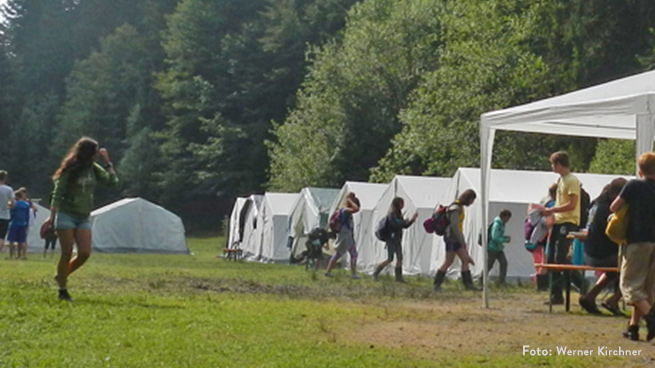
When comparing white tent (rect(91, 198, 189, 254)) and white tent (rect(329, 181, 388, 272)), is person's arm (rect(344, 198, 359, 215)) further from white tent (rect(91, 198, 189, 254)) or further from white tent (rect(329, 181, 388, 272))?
white tent (rect(91, 198, 189, 254))

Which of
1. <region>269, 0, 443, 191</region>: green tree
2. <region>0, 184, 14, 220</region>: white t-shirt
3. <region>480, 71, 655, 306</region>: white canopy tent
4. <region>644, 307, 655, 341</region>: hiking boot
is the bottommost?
<region>644, 307, 655, 341</region>: hiking boot

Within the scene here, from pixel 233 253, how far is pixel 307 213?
7163mm

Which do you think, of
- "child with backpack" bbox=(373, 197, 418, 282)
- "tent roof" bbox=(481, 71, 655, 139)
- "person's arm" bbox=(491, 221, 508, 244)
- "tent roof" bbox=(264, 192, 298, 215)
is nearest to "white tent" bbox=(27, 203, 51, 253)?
"tent roof" bbox=(264, 192, 298, 215)

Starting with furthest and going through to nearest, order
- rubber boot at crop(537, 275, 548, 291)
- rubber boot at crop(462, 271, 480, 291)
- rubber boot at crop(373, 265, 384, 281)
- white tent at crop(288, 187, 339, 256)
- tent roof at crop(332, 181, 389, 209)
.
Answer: white tent at crop(288, 187, 339, 256) → tent roof at crop(332, 181, 389, 209) → rubber boot at crop(373, 265, 384, 281) → rubber boot at crop(462, 271, 480, 291) → rubber boot at crop(537, 275, 548, 291)

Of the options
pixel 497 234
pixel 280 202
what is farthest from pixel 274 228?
pixel 497 234

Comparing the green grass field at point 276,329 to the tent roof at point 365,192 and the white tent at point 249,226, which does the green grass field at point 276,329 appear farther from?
the white tent at point 249,226

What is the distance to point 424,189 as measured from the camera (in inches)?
962

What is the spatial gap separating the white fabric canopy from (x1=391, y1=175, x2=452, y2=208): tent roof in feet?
31.2

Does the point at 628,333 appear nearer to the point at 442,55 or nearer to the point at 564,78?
the point at 564,78

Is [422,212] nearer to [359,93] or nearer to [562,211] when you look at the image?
[562,211]

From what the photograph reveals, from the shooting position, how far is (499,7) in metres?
39.5

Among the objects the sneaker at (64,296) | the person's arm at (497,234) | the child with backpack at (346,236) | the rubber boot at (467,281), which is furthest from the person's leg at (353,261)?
the sneaker at (64,296)

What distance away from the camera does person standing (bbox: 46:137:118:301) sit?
1129 centimetres

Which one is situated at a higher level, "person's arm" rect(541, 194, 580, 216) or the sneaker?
"person's arm" rect(541, 194, 580, 216)
